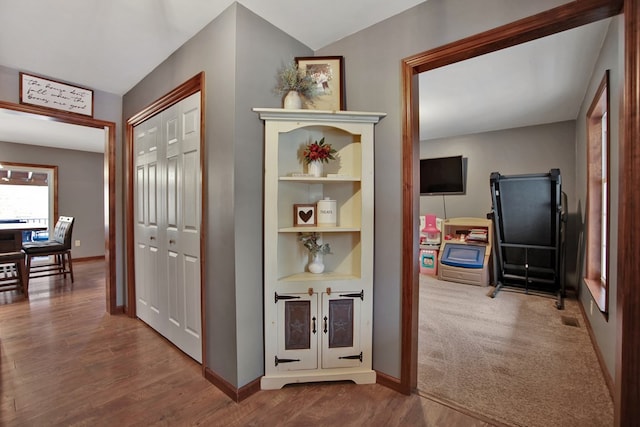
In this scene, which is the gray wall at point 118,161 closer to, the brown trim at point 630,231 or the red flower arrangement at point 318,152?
the red flower arrangement at point 318,152

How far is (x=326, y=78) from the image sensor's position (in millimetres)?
2004

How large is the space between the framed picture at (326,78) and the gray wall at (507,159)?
3657 mm

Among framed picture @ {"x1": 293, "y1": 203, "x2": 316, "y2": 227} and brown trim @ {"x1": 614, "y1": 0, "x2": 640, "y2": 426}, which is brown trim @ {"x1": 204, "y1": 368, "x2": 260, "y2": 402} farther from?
brown trim @ {"x1": 614, "y1": 0, "x2": 640, "y2": 426}

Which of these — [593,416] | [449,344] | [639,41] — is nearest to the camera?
[639,41]

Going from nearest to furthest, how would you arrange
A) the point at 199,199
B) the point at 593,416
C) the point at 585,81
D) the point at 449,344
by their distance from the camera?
1. the point at 593,416
2. the point at 199,199
3. the point at 449,344
4. the point at 585,81

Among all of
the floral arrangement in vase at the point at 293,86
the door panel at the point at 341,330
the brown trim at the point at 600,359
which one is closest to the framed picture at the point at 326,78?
the floral arrangement in vase at the point at 293,86

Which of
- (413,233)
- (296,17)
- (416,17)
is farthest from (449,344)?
(296,17)

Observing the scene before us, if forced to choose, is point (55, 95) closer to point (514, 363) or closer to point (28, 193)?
point (28, 193)

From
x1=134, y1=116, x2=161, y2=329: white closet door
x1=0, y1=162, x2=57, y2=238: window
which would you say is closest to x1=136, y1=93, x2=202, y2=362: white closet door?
x1=134, y1=116, x2=161, y2=329: white closet door

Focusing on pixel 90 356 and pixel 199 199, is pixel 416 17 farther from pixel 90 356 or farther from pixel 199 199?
pixel 90 356

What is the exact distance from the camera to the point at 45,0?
1706 mm

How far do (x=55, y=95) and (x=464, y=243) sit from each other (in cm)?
544

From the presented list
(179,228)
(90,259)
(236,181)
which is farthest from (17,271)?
(236,181)

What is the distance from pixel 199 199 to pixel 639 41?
2.36 metres
